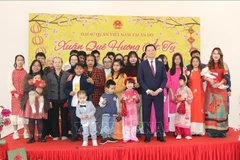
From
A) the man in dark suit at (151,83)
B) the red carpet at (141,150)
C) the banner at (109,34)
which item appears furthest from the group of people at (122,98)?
the banner at (109,34)

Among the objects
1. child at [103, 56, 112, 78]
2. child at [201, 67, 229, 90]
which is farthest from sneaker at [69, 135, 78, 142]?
child at [201, 67, 229, 90]

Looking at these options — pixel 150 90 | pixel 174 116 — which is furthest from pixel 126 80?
pixel 174 116

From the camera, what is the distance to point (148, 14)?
5477mm

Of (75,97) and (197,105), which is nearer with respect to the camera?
(75,97)

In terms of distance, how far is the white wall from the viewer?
5.17m

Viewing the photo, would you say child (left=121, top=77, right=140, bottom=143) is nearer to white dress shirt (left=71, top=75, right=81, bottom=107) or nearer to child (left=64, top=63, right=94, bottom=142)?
child (left=64, top=63, right=94, bottom=142)

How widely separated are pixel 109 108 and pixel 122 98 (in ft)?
0.70

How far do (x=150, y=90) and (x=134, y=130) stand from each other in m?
0.56

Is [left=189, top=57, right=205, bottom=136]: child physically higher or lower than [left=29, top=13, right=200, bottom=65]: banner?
lower

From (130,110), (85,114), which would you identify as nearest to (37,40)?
(85,114)

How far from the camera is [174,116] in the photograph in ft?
12.9

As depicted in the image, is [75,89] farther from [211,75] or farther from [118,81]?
[211,75]

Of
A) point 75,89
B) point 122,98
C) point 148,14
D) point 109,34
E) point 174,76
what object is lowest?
point 122,98

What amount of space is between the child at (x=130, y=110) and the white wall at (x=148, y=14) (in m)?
2.33
